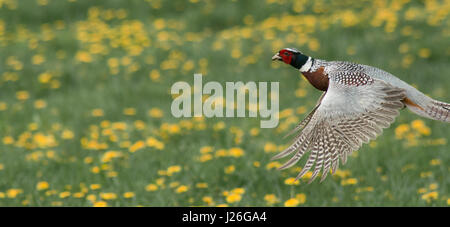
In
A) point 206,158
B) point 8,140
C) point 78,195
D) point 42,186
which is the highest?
point 8,140

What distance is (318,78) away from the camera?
1816 mm

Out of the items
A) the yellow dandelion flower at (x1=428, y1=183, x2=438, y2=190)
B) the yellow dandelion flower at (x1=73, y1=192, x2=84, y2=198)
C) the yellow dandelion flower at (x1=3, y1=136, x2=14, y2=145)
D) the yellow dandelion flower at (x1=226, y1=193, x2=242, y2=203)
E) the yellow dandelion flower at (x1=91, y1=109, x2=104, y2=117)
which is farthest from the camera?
the yellow dandelion flower at (x1=91, y1=109, x2=104, y2=117)

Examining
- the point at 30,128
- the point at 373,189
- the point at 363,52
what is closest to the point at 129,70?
the point at 30,128

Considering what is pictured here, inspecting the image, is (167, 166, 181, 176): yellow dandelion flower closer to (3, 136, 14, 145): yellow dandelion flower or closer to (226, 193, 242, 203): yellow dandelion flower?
(226, 193, 242, 203): yellow dandelion flower

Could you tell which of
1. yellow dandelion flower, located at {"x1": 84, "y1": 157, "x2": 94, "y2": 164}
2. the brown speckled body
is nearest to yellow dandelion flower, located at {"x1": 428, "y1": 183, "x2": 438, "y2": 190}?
the brown speckled body

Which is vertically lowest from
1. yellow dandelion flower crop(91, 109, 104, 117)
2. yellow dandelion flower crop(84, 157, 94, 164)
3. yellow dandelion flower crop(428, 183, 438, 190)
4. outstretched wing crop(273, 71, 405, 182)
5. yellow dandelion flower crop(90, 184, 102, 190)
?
outstretched wing crop(273, 71, 405, 182)

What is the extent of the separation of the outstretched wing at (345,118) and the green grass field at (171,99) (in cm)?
115

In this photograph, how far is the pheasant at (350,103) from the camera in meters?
1.82

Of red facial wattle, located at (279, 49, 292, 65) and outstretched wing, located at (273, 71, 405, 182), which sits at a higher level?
red facial wattle, located at (279, 49, 292, 65)

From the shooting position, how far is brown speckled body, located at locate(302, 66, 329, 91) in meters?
1.78

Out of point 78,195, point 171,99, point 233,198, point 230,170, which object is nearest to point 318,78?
point 233,198

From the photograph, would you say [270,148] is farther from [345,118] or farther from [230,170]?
[345,118]

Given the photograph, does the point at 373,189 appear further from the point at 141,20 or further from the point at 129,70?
the point at 141,20

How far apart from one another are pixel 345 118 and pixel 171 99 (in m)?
4.14
